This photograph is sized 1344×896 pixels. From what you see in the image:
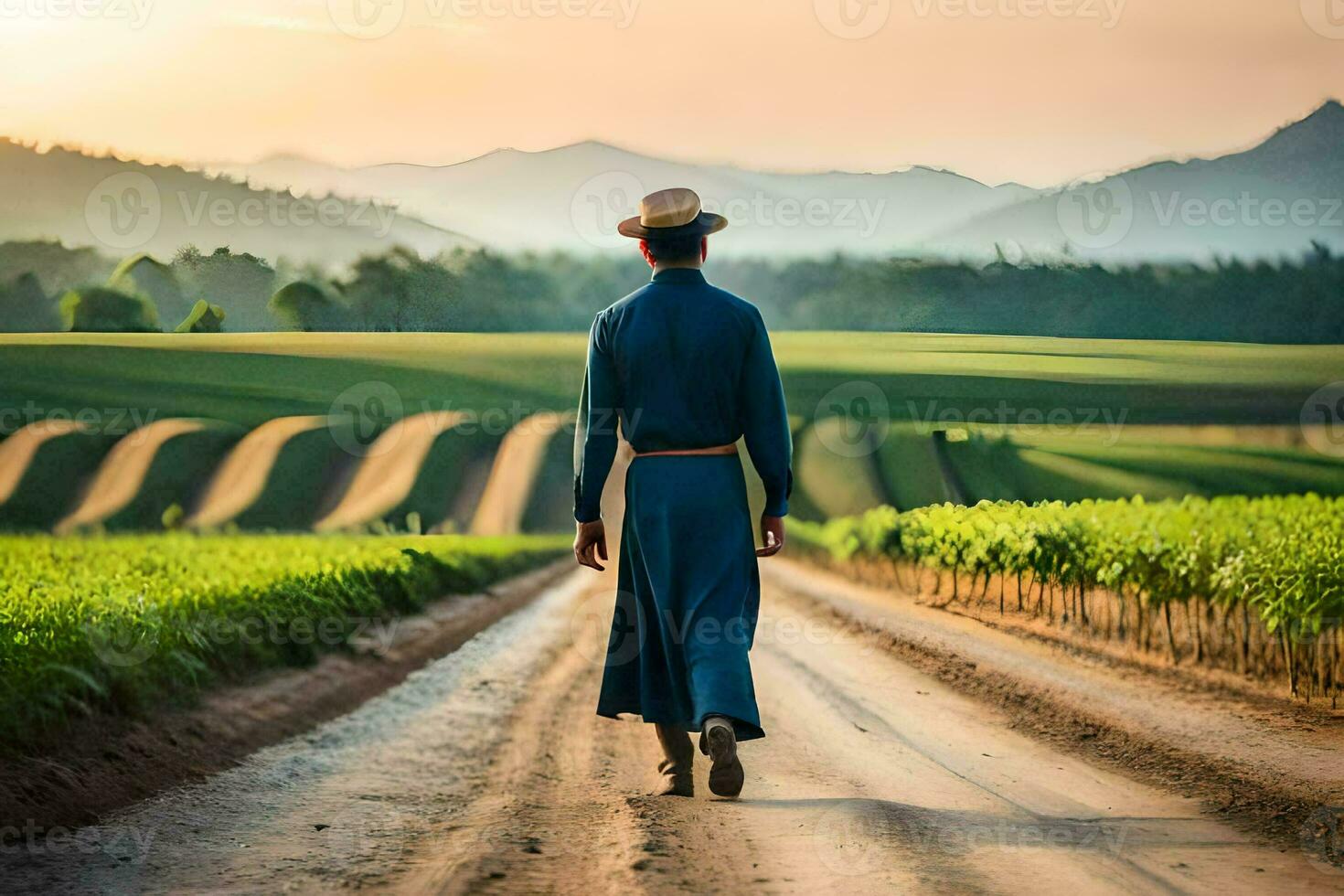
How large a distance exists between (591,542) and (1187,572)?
20.2 ft

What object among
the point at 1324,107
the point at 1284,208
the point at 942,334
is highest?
the point at 1324,107

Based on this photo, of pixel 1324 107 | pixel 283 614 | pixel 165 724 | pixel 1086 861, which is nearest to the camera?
pixel 1086 861

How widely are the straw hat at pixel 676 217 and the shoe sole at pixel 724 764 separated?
222 centimetres

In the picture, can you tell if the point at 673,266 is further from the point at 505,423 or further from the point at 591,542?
the point at 505,423

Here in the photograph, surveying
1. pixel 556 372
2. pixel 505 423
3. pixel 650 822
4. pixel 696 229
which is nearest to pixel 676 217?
pixel 696 229

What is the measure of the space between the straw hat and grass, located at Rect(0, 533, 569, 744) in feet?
11.9

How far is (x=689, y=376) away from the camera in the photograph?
19.5 ft

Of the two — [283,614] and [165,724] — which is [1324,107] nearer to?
[283,614]

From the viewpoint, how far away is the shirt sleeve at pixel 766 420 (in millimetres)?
6012

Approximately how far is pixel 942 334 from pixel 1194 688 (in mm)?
3065

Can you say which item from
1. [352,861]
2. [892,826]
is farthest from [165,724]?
[892,826]

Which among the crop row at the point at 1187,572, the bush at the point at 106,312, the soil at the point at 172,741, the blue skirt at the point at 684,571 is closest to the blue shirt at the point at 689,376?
the blue skirt at the point at 684,571

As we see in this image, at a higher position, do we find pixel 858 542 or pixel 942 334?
pixel 942 334

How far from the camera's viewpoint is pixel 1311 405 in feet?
34.3
